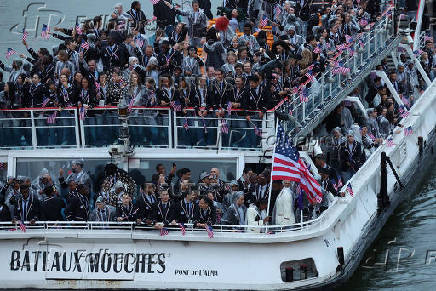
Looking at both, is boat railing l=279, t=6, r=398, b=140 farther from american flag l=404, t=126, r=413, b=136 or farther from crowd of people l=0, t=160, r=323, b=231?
crowd of people l=0, t=160, r=323, b=231

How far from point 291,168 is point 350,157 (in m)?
4.49

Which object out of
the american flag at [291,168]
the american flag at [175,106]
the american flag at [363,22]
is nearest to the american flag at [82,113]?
the american flag at [175,106]

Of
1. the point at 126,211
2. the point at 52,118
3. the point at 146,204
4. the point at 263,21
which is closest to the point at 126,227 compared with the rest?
the point at 126,211

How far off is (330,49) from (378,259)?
606cm

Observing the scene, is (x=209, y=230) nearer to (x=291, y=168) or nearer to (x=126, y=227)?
(x=126, y=227)

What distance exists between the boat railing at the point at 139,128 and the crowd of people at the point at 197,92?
0.07 meters

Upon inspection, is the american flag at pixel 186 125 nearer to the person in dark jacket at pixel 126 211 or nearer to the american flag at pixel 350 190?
the person in dark jacket at pixel 126 211

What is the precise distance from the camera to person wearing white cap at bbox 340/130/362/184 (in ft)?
101

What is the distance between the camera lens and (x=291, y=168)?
87.6 ft

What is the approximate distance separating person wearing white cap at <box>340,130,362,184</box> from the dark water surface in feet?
5.35

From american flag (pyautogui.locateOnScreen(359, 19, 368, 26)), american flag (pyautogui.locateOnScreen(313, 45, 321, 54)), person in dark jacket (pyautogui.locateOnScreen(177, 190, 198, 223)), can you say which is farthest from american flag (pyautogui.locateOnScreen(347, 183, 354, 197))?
american flag (pyautogui.locateOnScreen(359, 19, 368, 26))

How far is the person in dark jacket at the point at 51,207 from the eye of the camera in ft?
88.1

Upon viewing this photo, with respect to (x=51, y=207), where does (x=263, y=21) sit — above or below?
above

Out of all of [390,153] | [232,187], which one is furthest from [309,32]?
[232,187]
